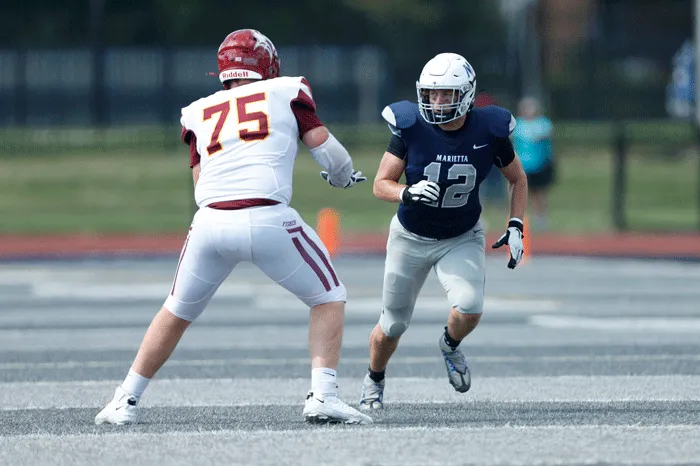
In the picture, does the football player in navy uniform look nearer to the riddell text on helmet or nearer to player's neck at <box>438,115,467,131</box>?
player's neck at <box>438,115,467,131</box>

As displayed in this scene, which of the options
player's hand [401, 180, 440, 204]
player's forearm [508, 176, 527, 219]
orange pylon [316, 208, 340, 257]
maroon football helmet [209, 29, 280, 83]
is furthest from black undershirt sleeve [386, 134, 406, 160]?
orange pylon [316, 208, 340, 257]

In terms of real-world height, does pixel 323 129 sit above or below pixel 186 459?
above

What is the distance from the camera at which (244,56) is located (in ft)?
21.4

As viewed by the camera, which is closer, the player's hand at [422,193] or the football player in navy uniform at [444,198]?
the player's hand at [422,193]

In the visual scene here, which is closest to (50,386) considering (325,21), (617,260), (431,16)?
(617,260)

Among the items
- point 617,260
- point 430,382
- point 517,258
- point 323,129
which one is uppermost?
point 323,129

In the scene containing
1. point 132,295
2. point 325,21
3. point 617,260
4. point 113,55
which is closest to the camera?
point 132,295

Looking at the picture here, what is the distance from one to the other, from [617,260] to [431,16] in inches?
1246

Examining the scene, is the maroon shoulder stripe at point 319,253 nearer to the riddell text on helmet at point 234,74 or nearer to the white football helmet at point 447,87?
the riddell text on helmet at point 234,74

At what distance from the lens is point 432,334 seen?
1057 cm

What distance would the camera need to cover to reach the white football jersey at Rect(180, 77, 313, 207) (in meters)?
6.41

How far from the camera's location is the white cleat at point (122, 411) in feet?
21.5

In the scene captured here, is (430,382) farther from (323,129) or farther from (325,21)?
(325,21)

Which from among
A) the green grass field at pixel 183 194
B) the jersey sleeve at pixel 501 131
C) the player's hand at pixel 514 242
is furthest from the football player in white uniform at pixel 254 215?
the green grass field at pixel 183 194
